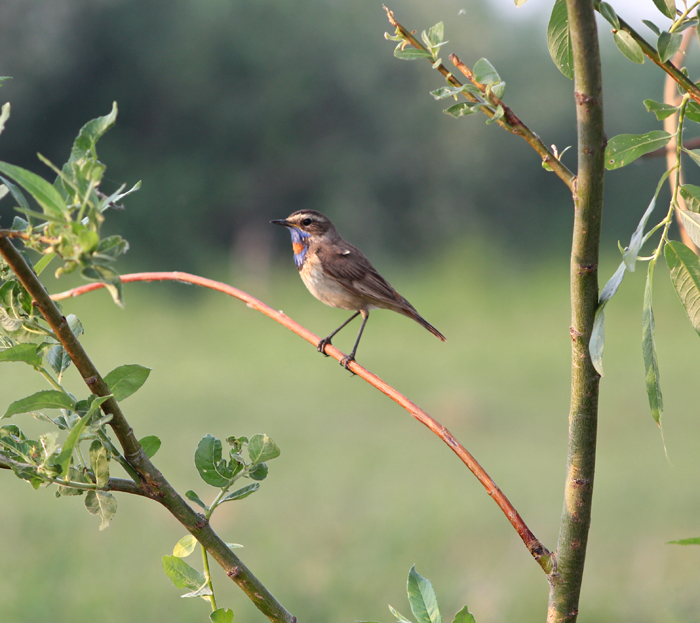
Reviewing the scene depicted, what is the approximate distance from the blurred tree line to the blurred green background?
0.03 metres

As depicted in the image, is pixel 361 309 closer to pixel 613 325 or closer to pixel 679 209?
pixel 679 209

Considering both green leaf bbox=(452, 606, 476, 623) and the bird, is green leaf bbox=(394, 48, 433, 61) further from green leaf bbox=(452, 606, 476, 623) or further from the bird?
the bird

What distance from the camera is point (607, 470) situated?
451 centimetres

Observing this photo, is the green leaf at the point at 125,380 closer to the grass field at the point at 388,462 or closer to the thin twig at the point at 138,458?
the thin twig at the point at 138,458

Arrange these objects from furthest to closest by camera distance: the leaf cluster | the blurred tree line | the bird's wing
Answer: the blurred tree line → the bird's wing → the leaf cluster

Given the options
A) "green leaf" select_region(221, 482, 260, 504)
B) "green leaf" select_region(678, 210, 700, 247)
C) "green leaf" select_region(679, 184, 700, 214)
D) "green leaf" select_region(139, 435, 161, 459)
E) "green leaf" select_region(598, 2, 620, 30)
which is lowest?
"green leaf" select_region(221, 482, 260, 504)

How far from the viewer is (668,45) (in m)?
0.54

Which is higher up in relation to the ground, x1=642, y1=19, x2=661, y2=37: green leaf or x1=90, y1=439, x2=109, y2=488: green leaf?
x1=642, y1=19, x2=661, y2=37: green leaf

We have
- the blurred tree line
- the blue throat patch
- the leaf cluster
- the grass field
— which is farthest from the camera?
the blurred tree line

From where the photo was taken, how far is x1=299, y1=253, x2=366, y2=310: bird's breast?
2408mm

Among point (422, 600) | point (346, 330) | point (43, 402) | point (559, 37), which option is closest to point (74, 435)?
point (43, 402)

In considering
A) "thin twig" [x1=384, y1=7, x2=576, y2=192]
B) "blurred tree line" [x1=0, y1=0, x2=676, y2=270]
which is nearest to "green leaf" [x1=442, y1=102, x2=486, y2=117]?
"thin twig" [x1=384, y1=7, x2=576, y2=192]

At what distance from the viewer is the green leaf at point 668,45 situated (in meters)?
0.54

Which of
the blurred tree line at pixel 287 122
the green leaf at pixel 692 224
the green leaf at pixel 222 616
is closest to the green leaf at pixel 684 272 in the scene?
the green leaf at pixel 692 224
